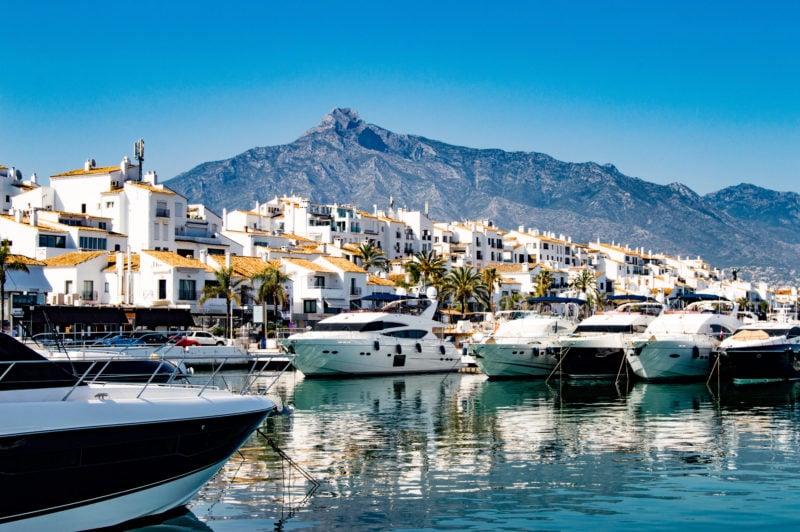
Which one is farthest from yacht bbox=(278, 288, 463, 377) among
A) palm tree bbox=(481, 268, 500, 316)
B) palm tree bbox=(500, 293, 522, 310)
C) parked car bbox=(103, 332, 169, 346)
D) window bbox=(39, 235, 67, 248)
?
palm tree bbox=(500, 293, 522, 310)

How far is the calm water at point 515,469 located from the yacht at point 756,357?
14.1m

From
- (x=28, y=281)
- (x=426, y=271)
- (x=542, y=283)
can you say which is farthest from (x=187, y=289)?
(x=542, y=283)

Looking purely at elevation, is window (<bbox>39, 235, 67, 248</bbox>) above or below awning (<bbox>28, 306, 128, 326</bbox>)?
above

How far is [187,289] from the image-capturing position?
262 feet

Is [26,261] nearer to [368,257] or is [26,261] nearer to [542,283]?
[368,257]

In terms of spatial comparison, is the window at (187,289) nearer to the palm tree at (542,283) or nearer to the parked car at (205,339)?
the parked car at (205,339)

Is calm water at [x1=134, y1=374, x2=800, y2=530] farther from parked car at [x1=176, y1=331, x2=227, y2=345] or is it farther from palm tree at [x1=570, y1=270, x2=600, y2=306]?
palm tree at [x1=570, y1=270, x2=600, y2=306]

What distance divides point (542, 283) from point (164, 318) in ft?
205

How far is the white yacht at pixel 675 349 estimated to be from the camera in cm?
5469

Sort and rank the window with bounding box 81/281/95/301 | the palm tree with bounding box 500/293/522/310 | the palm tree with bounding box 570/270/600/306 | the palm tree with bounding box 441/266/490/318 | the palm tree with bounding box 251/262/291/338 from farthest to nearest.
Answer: the palm tree with bounding box 570/270/600/306, the palm tree with bounding box 500/293/522/310, the palm tree with bounding box 441/266/490/318, the window with bounding box 81/281/95/301, the palm tree with bounding box 251/262/291/338

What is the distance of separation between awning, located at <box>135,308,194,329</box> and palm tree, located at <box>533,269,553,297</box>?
193 feet

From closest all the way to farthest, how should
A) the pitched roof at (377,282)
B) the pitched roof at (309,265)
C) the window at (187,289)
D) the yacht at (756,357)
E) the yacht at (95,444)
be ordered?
the yacht at (95,444), the yacht at (756,357), the window at (187,289), the pitched roof at (309,265), the pitched roof at (377,282)

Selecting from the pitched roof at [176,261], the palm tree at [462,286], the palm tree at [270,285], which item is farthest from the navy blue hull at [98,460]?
the palm tree at [462,286]

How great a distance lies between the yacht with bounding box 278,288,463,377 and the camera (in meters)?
57.1
